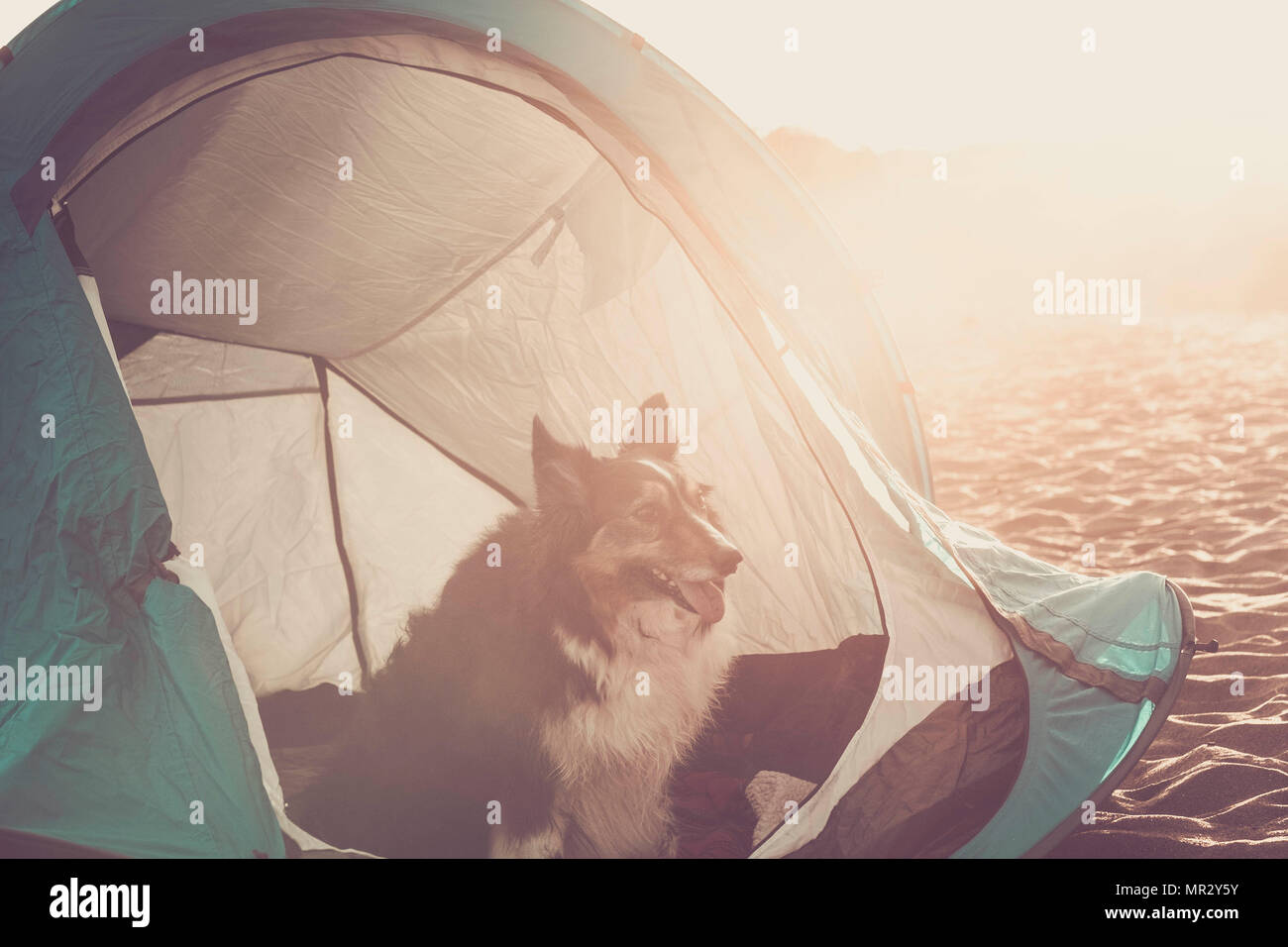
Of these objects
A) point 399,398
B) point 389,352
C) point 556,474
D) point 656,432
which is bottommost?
point 556,474

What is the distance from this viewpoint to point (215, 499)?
4402 millimetres

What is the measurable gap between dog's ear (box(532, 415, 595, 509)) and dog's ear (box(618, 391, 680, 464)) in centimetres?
32

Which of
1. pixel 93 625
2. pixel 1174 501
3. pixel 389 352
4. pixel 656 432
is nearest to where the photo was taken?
pixel 93 625

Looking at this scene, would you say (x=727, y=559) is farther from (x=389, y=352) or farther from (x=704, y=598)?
(x=389, y=352)

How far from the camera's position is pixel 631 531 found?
3.05 m

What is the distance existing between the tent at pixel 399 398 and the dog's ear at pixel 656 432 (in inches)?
12.7

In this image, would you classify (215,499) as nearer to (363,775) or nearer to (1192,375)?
(363,775)

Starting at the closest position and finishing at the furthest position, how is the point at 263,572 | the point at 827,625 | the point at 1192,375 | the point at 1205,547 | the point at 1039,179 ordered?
the point at 827,625
the point at 263,572
the point at 1205,547
the point at 1192,375
the point at 1039,179

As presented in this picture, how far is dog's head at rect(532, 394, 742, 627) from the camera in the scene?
3018 millimetres

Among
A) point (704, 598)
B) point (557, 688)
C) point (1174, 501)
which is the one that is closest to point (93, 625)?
point (557, 688)

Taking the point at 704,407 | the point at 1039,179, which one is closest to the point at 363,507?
the point at 704,407

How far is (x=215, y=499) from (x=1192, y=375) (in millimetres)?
10951

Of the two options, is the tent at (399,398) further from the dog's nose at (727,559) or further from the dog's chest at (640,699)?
the dog's chest at (640,699)

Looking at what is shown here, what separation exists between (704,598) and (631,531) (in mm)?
316
